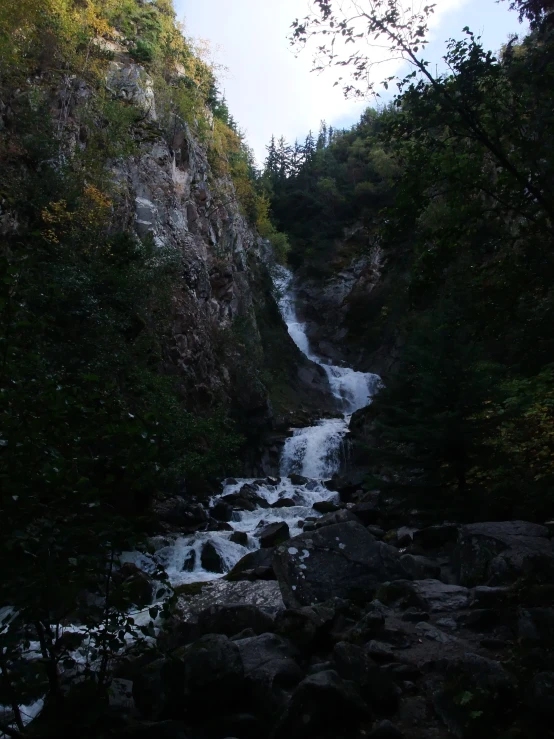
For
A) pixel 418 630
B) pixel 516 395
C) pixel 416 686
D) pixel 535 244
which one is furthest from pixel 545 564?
pixel 516 395

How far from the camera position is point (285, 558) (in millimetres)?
7324

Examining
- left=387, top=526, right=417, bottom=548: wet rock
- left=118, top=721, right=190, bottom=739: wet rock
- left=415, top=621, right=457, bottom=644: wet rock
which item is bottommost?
left=387, top=526, right=417, bottom=548: wet rock

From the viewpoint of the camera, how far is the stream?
12117mm

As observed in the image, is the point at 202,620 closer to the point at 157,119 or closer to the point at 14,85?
the point at 14,85

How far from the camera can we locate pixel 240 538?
13375 mm

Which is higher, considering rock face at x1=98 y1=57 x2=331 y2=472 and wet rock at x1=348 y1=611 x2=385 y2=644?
rock face at x1=98 y1=57 x2=331 y2=472

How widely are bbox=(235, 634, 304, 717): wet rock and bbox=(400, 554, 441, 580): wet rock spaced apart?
3.48 m

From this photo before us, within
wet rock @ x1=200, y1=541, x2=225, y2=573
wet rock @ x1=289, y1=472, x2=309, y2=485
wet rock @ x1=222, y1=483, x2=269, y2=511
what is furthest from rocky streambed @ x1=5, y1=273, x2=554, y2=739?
wet rock @ x1=289, y1=472, x2=309, y2=485

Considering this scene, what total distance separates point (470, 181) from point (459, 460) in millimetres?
5232

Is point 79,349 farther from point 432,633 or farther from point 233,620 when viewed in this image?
point 432,633

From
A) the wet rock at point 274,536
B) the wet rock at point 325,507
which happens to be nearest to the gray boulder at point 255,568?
the wet rock at point 274,536

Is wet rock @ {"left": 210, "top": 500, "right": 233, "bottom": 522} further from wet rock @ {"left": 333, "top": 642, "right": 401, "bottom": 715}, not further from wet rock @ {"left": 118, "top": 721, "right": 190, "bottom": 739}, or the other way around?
wet rock @ {"left": 118, "top": 721, "right": 190, "bottom": 739}

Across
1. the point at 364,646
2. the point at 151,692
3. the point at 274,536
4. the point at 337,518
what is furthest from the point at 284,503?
the point at 151,692

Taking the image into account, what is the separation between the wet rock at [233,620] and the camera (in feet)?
20.4
